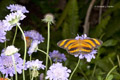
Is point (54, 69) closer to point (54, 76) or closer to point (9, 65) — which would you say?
point (54, 76)

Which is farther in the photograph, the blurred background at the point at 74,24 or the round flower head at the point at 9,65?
the blurred background at the point at 74,24

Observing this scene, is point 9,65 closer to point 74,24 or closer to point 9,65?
point 9,65

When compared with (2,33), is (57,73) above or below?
below

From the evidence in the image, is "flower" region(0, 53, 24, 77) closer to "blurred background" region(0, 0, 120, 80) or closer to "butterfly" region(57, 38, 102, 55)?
"butterfly" region(57, 38, 102, 55)

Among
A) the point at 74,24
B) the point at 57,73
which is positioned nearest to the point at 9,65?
the point at 57,73

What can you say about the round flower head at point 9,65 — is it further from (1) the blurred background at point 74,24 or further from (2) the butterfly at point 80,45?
(1) the blurred background at point 74,24

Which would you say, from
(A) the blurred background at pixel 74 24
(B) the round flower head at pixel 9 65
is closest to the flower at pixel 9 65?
(B) the round flower head at pixel 9 65

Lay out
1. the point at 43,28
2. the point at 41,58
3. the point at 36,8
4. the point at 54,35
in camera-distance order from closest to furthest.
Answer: the point at 41,58 < the point at 54,35 < the point at 43,28 < the point at 36,8

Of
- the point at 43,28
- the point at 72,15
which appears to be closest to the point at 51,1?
the point at 43,28

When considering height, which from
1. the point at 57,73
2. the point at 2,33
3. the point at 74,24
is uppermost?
the point at 74,24

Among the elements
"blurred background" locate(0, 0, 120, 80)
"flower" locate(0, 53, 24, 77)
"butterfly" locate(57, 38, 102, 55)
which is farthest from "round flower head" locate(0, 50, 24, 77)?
"blurred background" locate(0, 0, 120, 80)

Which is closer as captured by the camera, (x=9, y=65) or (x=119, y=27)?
(x=9, y=65)
